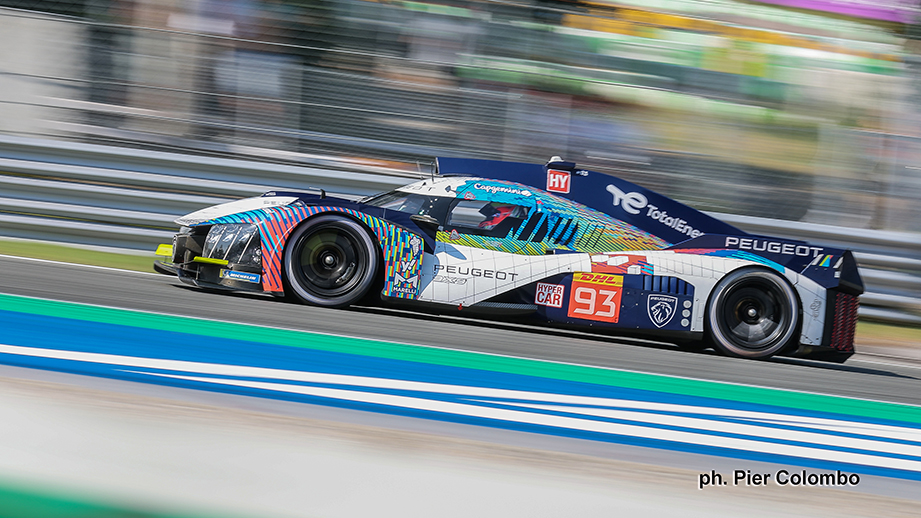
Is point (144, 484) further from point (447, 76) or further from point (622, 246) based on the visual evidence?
point (447, 76)

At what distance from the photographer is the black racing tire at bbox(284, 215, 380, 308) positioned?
5633 millimetres

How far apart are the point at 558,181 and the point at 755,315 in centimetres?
168

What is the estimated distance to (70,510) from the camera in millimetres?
2186

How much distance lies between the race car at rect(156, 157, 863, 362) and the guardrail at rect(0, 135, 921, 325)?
5.72 feet

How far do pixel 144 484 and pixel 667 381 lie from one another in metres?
3.13

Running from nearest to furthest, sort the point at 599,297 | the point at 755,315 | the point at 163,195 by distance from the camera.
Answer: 1. the point at 599,297
2. the point at 755,315
3. the point at 163,195

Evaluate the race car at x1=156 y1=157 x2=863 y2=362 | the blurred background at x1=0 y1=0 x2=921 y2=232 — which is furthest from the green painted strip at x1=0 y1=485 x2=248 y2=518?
the blurred background at x1=0 y1=0 x2=921 y2=232

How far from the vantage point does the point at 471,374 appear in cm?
434

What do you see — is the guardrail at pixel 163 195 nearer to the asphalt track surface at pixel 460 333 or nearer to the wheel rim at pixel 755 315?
the asphalt track surface at pixel 460 333

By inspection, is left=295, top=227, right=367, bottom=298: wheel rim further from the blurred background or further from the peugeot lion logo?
the blurred background

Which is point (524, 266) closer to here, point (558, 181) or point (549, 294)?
point (549, 294)

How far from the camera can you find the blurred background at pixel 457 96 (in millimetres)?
7816

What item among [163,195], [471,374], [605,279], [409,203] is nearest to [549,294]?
[605,279]

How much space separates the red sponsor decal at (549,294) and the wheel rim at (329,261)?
45.9 inches
